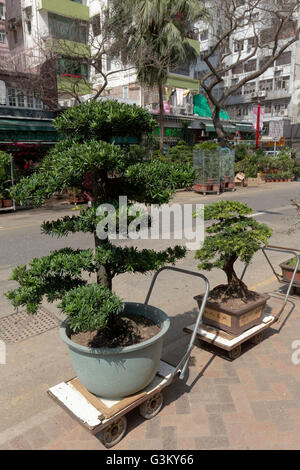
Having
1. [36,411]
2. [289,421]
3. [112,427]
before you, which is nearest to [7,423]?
[36,411]

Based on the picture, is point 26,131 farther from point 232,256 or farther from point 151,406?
point 151,406

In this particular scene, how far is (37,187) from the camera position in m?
2.69

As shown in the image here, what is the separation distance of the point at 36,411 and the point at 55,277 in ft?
4.14

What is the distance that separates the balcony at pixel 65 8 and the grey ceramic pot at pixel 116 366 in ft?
80.2

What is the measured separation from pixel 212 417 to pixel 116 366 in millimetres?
1018

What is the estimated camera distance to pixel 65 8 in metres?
23.5

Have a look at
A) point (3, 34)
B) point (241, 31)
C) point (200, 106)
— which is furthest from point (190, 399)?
point (200, 106)

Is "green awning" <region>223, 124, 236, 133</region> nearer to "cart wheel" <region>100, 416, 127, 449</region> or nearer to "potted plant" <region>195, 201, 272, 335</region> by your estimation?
"potted plant" <region>195, 201, 272, 335</region>

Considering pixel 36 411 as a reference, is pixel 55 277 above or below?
above

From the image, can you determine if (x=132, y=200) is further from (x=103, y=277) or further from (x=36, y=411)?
(x=36, y=411)

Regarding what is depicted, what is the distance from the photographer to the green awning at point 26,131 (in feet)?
58.0

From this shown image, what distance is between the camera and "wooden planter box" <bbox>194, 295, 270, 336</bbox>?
3902mm

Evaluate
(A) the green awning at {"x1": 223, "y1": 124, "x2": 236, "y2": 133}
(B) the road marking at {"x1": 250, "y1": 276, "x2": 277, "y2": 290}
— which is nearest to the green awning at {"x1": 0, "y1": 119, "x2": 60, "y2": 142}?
(B) the road marking at {"x1": 250, "y1": 276, "x2": 277, "y2": 290}

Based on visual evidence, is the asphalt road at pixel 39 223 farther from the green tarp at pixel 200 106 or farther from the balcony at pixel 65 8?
the balcony at pixel 65 8
